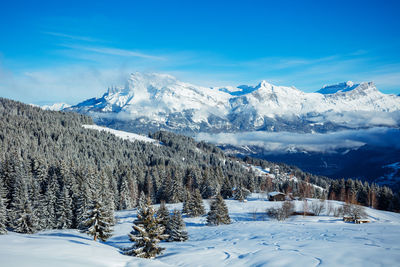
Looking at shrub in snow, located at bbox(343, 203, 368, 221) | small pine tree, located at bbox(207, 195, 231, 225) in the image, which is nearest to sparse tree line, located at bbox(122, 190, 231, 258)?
small pine tree, located at bbox(207, 195, 231, 225)

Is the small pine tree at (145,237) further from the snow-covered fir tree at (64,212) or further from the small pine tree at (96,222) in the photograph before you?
the snow-covered fir tree at (64,212)

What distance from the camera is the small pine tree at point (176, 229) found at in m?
42.3

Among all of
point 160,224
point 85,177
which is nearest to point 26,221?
point 85,177

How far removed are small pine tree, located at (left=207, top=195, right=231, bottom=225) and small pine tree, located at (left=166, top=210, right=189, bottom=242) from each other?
16.3 meters

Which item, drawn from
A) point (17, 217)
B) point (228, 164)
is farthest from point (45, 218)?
point (228, 164)

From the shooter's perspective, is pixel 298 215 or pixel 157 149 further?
pixel 157 149

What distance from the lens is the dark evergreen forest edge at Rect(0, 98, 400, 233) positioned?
55562mm

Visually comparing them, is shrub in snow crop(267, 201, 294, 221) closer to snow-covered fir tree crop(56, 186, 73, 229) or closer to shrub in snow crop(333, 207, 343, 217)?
shrub in snow crop(333, 207, 343, 217)

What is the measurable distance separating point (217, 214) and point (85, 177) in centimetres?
3985

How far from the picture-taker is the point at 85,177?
7019cm

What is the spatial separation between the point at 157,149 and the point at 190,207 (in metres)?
117

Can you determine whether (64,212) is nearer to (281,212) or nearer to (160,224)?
(160,224)

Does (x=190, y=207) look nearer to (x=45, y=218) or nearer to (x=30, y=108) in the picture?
(x=45, y=218)

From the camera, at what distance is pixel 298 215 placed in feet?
234
